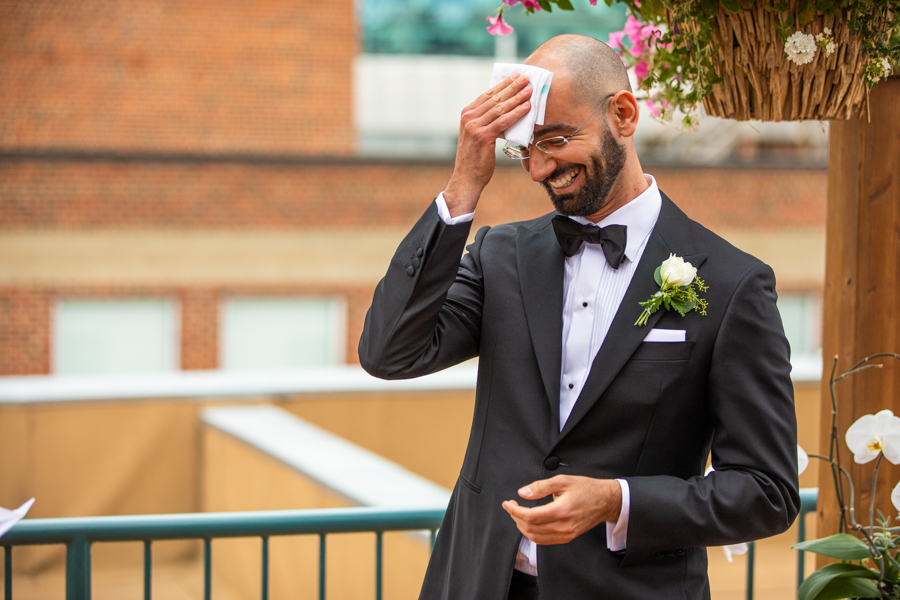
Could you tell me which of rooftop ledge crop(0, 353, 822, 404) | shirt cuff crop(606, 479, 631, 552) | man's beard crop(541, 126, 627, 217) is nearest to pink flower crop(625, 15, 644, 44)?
man's beard crop(541, 126, 627, 217)

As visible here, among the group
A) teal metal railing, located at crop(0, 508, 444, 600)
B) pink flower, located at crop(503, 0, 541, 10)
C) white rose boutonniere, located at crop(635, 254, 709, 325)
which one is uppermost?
pink flower, located at crop(503, 0, 541, 10)

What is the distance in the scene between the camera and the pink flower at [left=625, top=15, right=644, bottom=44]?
2.06 meters

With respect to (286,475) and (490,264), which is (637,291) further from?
(286,475)

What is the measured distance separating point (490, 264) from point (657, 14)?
60 cm

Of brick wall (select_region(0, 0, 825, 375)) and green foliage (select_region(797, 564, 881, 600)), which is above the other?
brick wall (select_region(0, 0, 825, 375))

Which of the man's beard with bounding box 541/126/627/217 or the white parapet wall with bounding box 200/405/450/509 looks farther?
the white parapet wall with bounding box 200/405/450/509

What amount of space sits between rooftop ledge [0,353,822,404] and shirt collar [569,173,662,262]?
4.52 metres

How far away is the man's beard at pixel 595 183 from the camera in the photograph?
1.66m

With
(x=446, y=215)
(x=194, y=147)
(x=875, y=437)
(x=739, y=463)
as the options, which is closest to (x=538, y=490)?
(x=739, y=463)

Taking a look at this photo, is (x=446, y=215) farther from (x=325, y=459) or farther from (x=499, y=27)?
(x=325, y=459)

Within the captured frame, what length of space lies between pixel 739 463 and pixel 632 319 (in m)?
0.29

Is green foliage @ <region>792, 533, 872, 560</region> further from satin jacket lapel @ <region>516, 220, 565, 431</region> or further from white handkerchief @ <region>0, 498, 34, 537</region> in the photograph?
white handkerchief @ <region>0, 498, 34, 537</region>

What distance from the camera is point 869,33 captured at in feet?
5.74

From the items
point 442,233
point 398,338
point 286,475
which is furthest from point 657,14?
point 286,475
